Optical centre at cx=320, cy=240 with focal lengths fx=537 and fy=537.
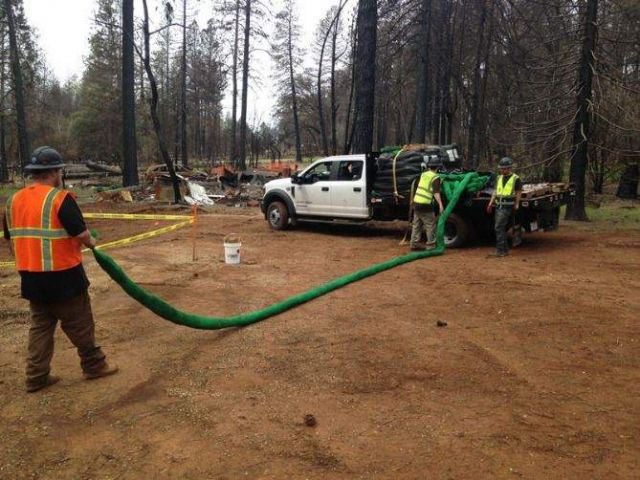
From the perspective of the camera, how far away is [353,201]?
38.9 ft

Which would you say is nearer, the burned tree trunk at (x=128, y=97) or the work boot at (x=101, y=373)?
the work boot at (x=101, y=373)

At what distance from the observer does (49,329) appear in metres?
4.31

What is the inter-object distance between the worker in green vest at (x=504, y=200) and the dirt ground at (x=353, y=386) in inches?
61.0

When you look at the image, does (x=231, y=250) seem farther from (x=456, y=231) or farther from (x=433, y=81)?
(x=433, y=81)

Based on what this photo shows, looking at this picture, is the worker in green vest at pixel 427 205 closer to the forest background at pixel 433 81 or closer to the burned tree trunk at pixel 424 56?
the forest background at pixel 433 81

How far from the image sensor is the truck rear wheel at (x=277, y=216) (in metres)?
13.2

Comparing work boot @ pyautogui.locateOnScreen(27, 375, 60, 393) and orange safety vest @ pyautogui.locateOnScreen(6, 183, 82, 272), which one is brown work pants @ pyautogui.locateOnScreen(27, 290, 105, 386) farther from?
orange safety vest @ pyautogui.locateOnScreen(6, 183, 82, 272)

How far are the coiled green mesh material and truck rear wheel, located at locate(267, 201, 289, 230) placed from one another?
14.5ft

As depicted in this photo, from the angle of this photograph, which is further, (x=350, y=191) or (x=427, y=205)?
(x=350, y=191)

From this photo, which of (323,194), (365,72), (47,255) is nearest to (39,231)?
(47,255)

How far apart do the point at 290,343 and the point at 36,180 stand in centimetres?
267

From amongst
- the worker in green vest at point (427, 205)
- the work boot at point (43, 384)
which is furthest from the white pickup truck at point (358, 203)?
the work boot at point (43, 384)

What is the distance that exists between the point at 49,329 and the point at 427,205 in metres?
7.06

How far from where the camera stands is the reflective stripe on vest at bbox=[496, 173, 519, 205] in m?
9.05
